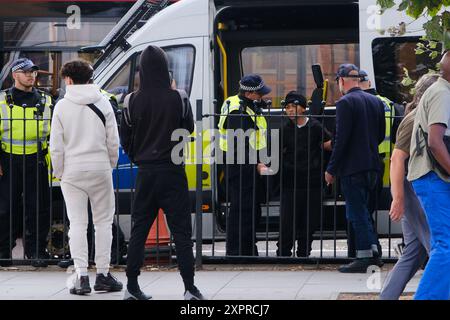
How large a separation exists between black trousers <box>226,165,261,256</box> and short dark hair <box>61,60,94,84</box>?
7.62 feet

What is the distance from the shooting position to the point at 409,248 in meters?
7.59

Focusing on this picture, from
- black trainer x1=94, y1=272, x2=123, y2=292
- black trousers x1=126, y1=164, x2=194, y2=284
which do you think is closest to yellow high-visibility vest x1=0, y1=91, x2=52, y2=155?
Answer: black trainer x1=94, y1=272, x2=123, y2=292

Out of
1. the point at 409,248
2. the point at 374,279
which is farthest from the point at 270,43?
the point at 409,248

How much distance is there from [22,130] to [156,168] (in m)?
2.96

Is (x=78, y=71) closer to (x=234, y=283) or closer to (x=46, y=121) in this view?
(x=46, y=121)

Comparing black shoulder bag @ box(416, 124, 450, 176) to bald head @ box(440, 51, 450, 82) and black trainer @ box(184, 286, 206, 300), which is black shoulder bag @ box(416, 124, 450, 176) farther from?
black trainer @ box(184, 286, 206, 300)

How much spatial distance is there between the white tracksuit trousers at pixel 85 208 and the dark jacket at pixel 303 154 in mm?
2588

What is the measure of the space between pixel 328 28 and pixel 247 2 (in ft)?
3.72

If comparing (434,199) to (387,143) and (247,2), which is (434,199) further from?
(247,2)

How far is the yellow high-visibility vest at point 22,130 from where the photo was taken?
10617 mm

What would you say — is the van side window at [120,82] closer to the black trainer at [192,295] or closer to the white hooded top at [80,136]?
the white hooded top at [80,136]

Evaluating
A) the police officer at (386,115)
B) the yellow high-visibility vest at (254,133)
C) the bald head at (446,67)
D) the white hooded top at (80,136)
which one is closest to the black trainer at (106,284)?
the white hooded top at (80,136)

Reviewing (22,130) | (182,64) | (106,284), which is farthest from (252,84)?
(106,284)

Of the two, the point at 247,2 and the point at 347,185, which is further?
the point at 247,2
